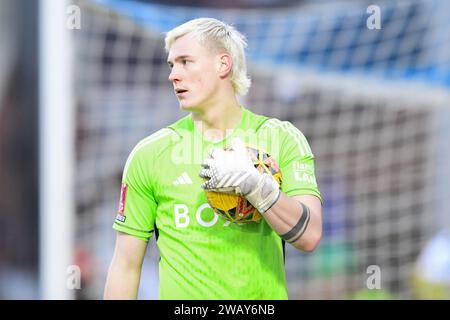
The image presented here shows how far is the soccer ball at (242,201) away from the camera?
10.8 feet

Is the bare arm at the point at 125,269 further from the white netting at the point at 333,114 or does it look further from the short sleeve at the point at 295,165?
the white netting at the point at 333,114

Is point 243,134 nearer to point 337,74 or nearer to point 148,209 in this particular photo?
point 148,209

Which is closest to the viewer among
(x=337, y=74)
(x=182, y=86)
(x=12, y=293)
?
(x=182, y=86)

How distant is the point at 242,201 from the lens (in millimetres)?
3303

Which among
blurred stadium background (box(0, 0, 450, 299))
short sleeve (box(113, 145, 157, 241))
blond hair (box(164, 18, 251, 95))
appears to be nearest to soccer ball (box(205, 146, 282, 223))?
short sleeve (box(113, 145, 157, 241))

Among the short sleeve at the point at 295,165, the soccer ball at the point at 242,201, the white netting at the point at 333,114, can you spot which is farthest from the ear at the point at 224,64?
the white netting at the point at 333,114

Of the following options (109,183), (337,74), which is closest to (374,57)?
(337,74)

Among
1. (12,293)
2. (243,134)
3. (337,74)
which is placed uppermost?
(337,74)

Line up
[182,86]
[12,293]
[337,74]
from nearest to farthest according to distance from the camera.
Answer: [182,86] < [12,293] < [337,74]

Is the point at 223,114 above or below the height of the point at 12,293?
above

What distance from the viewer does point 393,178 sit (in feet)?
23.8

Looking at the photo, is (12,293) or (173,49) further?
(12,293)

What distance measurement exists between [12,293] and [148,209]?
3.14 meters

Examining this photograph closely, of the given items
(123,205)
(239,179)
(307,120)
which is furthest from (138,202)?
(307,120)
